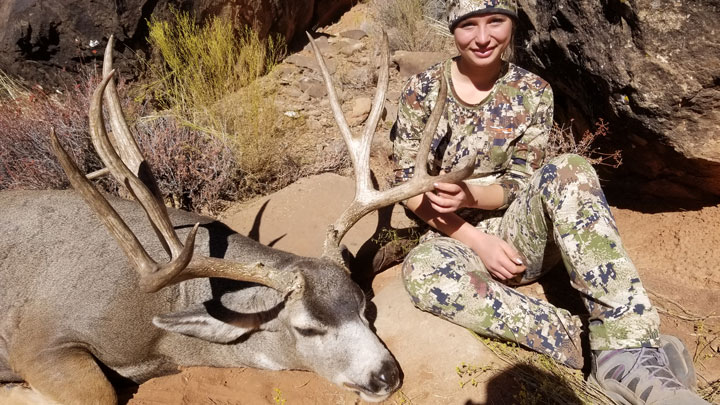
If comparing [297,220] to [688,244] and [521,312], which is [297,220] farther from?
[688,244]

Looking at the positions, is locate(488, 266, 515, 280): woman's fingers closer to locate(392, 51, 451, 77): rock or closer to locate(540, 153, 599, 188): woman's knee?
locate(540, 153, 599, 188): woman's knee

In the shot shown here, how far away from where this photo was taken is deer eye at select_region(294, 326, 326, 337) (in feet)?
9.43

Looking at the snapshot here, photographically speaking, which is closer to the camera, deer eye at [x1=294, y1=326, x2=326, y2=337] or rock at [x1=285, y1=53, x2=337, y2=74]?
deer eye at [x1=294, y1=326, x2=326, y2=337]

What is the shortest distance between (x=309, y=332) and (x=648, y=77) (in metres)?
2.98

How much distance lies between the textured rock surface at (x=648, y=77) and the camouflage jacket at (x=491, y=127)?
0.74 m

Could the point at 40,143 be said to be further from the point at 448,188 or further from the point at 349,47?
the point at 349,47

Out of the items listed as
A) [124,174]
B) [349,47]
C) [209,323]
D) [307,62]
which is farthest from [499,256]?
[349,47]

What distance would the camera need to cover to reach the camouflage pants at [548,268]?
9.25 ft

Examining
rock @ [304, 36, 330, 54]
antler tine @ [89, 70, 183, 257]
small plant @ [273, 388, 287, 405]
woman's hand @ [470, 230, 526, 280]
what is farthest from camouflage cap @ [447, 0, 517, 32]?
rock @ [304, 36, 330, 54]

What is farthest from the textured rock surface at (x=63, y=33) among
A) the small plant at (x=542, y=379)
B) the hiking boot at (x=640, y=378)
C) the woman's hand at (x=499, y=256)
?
the hiking boot at (x=640, y=378)

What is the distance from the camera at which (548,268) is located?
11.9ft

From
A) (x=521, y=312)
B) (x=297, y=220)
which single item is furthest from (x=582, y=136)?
(x=297, y=220)

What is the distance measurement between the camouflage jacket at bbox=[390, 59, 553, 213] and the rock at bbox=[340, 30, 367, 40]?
5.81 m

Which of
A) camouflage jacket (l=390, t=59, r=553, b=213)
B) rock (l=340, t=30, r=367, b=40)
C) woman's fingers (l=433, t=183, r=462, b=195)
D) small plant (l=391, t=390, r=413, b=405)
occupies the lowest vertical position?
small plant (l=391, t=390, r=413, b=405)
